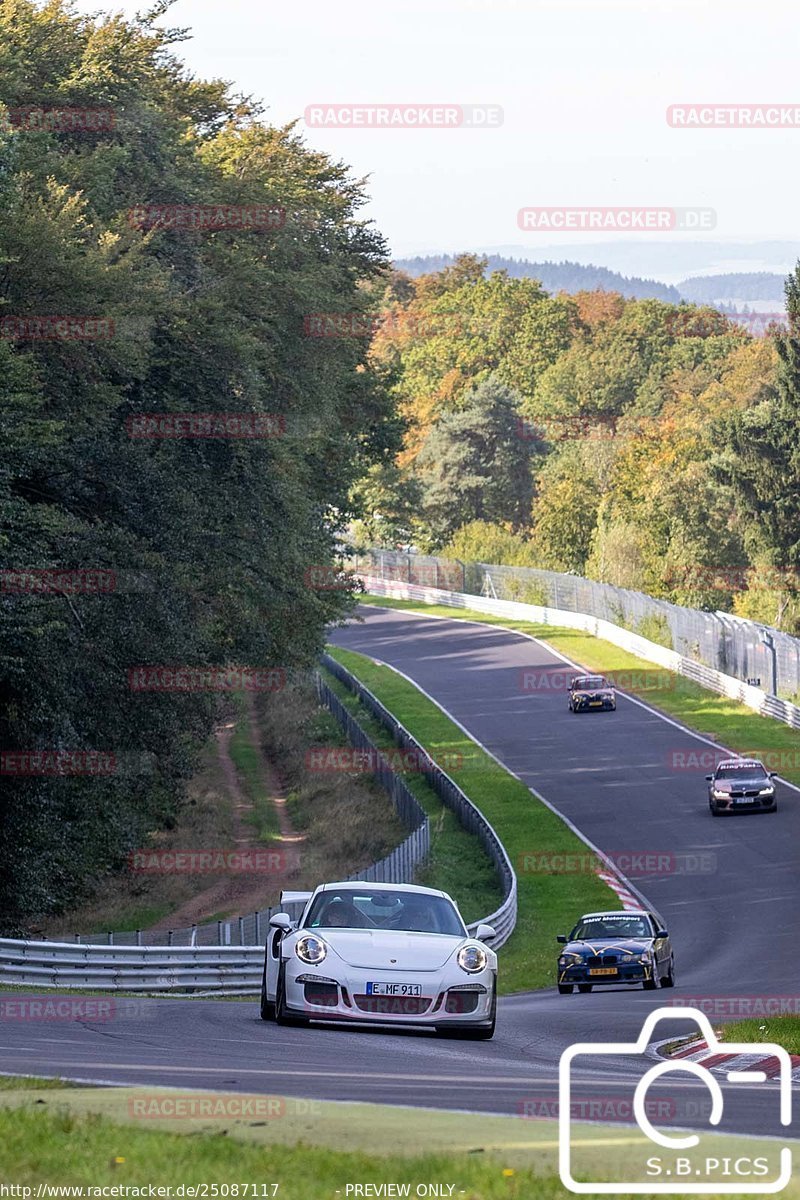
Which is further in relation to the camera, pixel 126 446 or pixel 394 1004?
pixel 126 446

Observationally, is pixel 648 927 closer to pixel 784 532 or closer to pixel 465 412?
pixel 784 532

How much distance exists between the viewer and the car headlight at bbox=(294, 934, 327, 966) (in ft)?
49.9

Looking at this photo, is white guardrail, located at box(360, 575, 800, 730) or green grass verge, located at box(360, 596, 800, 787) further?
white guardrail, located at box(360, 575, 800, 730)

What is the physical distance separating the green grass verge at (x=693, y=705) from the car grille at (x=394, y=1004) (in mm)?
37829

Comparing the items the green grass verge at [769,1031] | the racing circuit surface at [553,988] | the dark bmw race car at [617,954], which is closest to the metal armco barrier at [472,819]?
the racing circuit surface at [553,988]

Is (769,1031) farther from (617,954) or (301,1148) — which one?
(301,1148)

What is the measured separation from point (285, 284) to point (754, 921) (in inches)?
737

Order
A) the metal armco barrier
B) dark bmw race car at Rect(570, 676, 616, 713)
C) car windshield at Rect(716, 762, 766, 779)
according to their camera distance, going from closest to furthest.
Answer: the metal armco barrier, car windshield at Rect(716, 762, 766, 779), dark bmw race car at Rect(570, 676, 616, 713)

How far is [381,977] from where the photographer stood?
1501 cm

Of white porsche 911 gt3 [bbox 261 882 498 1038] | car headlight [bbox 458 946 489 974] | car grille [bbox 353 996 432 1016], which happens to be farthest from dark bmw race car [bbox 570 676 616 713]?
car grille [bbox 353 996 432 1016]

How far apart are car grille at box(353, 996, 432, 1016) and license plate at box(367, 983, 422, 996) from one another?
0.03 m

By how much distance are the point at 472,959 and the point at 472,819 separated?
3073 cm

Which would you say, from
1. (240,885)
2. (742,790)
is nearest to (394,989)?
(240,885)

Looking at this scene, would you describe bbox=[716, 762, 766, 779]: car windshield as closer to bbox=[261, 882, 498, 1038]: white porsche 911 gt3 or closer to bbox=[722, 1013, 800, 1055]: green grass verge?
bbox=[722, 1013, 800, 1055]: green grass verge
